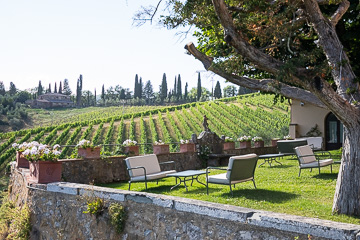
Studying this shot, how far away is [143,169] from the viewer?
7.58 meters

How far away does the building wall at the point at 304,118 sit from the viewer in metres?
19.6

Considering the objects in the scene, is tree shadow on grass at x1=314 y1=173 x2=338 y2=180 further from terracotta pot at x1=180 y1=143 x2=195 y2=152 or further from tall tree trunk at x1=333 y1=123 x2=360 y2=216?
terracotta pot at x1=180 y1=143 x2=195 y2=152

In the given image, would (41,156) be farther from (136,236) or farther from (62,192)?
(136,236)

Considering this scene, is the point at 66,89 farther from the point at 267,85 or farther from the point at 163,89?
the point at 267,85

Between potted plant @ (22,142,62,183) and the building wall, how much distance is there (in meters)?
15.4

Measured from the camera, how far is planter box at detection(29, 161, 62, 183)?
6.75 meters

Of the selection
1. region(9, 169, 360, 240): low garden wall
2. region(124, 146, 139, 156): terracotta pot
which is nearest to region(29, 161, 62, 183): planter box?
region(9, 169, 360, 240): low garden wall

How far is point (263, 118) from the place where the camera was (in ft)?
131

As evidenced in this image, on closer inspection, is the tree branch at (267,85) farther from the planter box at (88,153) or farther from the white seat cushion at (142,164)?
the planter box at (88,153)

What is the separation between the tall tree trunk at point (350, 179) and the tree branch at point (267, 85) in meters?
0.60

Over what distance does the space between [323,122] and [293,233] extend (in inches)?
672

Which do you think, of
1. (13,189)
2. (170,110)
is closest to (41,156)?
(13,189)

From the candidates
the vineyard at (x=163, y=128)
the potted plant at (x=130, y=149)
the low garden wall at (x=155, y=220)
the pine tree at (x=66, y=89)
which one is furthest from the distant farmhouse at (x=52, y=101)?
the low garden wall at (x=155, y=220)

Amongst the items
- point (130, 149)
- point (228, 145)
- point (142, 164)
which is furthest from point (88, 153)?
point (228, 145)
